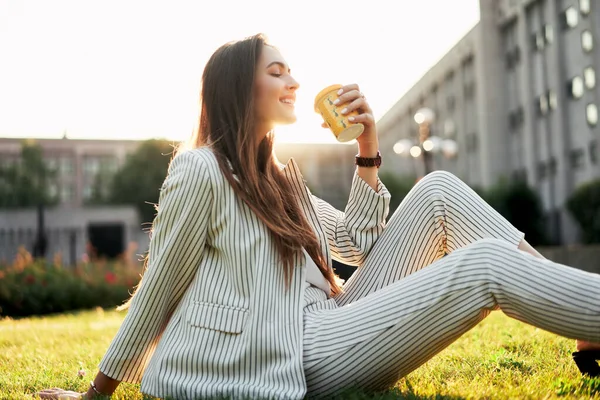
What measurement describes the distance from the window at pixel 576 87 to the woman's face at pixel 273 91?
25535 mm

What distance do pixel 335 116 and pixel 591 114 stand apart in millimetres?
24950

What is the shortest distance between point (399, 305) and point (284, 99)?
898mm

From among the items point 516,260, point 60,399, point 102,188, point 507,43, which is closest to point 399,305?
point 516,260

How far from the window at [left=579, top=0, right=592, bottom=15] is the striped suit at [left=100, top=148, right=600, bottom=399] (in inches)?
994

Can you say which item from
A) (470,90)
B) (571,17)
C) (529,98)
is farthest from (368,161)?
(470,90)

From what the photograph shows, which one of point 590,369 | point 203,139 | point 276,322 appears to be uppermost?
point 203,139

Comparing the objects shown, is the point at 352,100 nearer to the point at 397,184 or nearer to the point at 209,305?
the point at 209,305

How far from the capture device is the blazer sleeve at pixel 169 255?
228 centimetres

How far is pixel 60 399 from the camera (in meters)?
2.46

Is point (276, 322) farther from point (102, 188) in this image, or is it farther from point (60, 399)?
point (102, 188)

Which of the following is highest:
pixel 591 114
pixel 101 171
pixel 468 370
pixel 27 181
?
pixel 591 114

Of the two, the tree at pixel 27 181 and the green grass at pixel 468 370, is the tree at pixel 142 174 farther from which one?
the green grass at pixel 468 370

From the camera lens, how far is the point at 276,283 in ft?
7.63

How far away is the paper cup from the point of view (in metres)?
2.59
